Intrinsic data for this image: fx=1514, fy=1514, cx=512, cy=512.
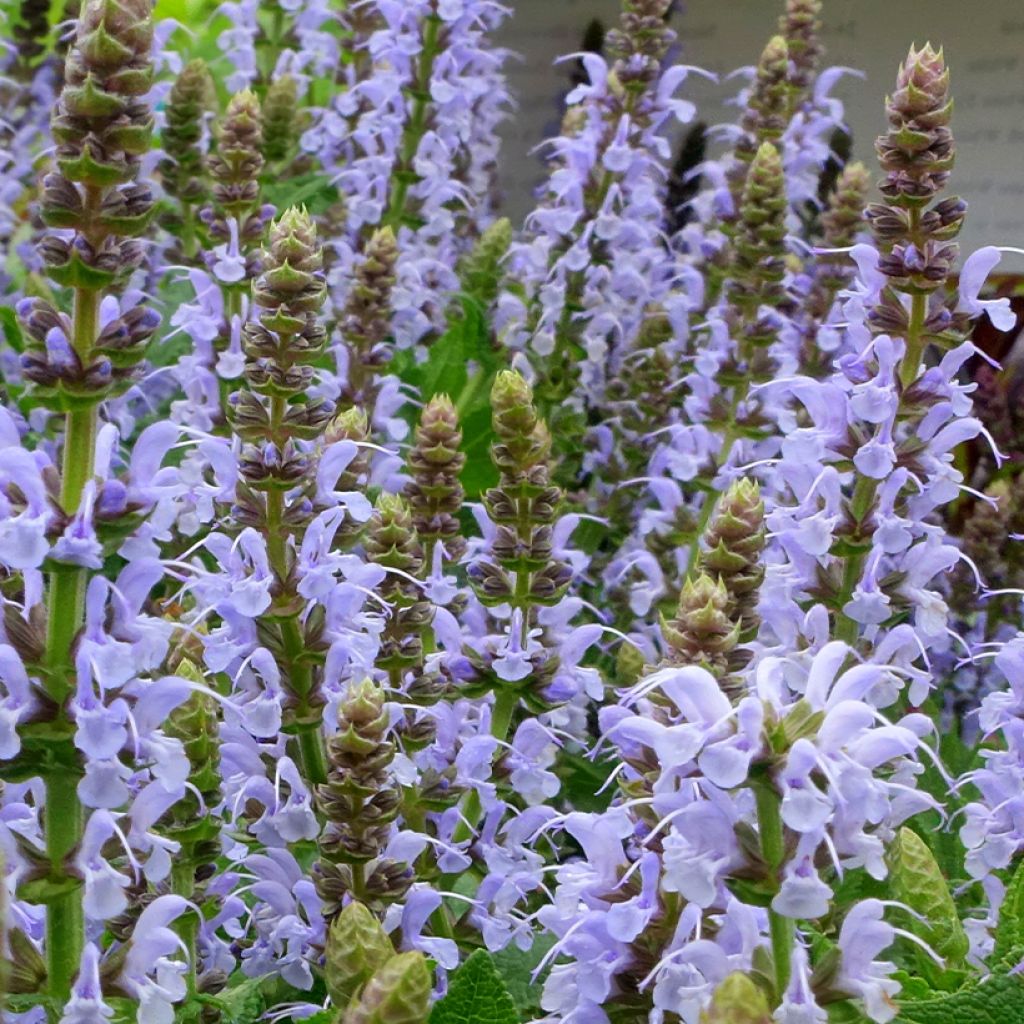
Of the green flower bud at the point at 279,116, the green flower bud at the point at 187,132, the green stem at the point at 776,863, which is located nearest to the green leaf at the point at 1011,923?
the green stem at the point at 776,863

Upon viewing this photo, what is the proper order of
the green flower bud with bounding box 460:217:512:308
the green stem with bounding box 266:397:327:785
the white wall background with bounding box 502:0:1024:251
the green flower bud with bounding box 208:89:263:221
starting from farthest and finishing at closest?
the white wall background with bounding box 502:0:1024:251 → the green flower bud with bounding box 460:217:512:308 → the green flower bud with bounding box 208:89:263:221 → the green stem with bounding box 266:397:327:785

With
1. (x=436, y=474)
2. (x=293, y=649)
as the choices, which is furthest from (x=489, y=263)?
(x=293, y=649)

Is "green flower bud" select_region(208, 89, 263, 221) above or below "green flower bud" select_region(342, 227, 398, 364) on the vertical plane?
above

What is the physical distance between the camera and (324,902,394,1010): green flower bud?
2.23 feet

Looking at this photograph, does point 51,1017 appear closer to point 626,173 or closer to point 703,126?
point 626,173

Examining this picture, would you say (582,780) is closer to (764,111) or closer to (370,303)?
(370,303)

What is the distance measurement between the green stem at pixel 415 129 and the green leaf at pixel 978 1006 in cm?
123

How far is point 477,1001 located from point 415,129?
128 cm

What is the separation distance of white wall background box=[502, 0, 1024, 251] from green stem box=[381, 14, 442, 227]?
1.74 ft

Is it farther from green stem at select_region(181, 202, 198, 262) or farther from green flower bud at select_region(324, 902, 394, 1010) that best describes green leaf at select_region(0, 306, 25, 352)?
green flower bud at select_region(324, 902, 394, 1010)

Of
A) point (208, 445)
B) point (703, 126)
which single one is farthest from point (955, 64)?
point (208, 445)

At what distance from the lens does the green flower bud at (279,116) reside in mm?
1886

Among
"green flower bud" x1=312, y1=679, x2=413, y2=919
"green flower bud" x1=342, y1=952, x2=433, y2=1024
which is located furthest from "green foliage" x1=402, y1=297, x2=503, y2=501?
"green flower bud" x1=342, y1=952, x2=433, y2=1024

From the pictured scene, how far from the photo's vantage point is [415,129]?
1782 mm
